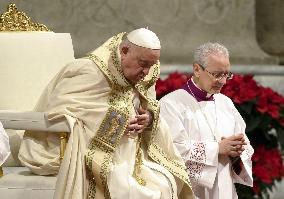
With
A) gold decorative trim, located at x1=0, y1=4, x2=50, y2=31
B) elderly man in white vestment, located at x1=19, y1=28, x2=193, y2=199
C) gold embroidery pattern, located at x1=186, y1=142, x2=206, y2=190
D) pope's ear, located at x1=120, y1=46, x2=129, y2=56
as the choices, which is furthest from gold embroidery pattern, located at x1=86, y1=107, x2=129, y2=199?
gold decorative trim, located at x1=0, y1=4, x2=50, y2=31

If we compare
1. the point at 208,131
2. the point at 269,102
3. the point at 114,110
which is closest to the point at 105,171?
the point at 114,110

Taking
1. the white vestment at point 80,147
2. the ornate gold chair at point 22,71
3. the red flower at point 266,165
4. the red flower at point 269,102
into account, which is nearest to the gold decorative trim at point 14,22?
the ornate gold chair at point 22,71

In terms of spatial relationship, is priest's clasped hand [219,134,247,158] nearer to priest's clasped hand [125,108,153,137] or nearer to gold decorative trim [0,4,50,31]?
priest's clasped hand [125,108,153,137]

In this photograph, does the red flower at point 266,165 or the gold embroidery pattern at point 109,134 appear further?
the red flower at point 266,165

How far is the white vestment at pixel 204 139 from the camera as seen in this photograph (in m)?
6.63

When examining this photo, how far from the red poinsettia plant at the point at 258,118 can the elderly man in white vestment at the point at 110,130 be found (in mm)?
1533

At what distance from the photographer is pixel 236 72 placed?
9.13 meters

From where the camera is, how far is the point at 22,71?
664 cm

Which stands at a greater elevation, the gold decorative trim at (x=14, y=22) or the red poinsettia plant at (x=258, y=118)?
the gold decorative trim at (x=14, y=22)

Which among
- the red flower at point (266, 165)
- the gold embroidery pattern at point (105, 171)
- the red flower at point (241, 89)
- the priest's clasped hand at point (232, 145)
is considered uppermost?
the gold embroidery pattern at point (105, 171)

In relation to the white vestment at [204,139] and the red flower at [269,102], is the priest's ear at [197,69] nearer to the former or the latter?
the white vestment at [204,139]

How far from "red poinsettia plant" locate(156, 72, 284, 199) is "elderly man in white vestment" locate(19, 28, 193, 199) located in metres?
1.53

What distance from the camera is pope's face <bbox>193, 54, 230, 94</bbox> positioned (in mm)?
6602

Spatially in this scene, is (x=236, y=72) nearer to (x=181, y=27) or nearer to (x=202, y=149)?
(x=181, y=27)
